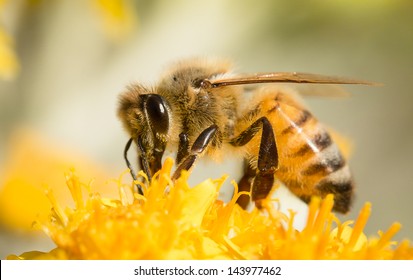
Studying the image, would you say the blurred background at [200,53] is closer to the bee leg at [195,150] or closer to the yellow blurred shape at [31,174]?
the yellow blurred shape at [31,174]

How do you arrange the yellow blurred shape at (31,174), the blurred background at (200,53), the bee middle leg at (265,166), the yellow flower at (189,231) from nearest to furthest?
the yellow flower at (189,231), the bee middle leg at (265,166), the yellow blurred shape at (31,174), the blurred background at (200,53)

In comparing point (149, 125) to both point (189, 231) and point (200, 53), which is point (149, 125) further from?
point (200, 53)

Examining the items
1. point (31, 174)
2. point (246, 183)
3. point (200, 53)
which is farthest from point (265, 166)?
point (200, 53)

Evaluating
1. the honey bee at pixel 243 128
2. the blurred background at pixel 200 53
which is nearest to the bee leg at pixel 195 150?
the honey bee at pixel 243 128

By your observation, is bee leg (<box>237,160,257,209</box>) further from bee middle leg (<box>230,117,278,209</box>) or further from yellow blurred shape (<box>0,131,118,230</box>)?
yellow blurred shape (<box>0,131,118,230</box>)

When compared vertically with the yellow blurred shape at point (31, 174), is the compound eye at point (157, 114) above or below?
above

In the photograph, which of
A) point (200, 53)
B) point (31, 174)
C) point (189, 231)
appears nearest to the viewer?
point (189, 231)
